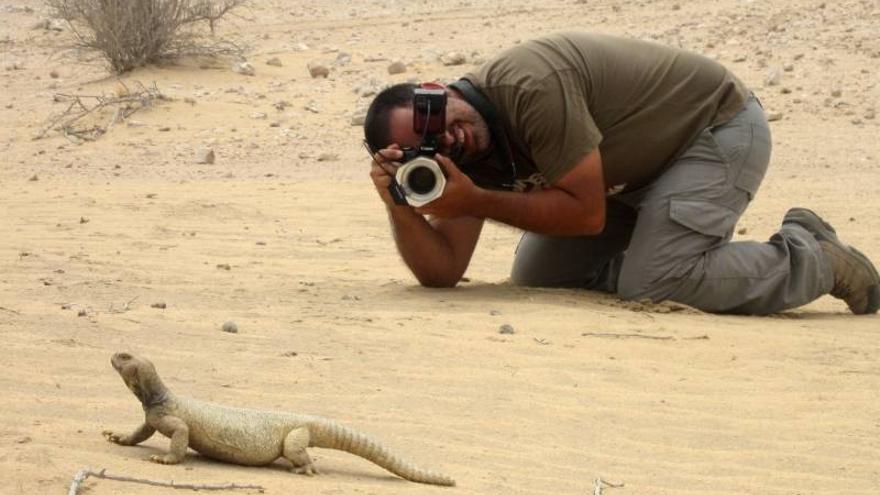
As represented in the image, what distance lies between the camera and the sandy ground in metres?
A: 4.20

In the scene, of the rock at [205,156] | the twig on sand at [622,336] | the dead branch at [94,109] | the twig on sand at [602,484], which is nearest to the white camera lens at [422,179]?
the twig on sand at [622,336]

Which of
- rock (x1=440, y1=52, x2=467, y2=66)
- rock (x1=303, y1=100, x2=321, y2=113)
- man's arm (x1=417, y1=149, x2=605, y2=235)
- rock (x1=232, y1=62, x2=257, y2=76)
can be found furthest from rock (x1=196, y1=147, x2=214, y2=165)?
man's arm (x1=417, y1=149, x2=605, y2=235)

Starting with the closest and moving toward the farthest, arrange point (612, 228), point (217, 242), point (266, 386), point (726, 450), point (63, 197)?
1. point (726, 450)
2. point (266, 386)
3. point (612, 228)
4. point (217, 242)
5. point (63, 197)

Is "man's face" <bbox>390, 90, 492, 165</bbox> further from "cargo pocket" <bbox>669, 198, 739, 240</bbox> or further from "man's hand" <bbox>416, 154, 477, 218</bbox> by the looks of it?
"cargo pocket" <bbox>669, 198, 739, 240</bbox>

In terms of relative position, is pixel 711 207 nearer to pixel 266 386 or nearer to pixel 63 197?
pixel 266 386

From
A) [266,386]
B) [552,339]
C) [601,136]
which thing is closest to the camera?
[266,386]

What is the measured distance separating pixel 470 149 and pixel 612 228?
3.45 feet

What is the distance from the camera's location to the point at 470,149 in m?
5.98

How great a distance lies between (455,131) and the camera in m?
5.89

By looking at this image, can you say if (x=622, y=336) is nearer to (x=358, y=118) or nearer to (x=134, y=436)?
(x=134, y=436)

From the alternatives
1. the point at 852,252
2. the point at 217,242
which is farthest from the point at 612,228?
the point at 217,242

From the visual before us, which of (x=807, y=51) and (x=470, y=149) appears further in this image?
(x=807, y=51)

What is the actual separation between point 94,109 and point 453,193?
7023mm

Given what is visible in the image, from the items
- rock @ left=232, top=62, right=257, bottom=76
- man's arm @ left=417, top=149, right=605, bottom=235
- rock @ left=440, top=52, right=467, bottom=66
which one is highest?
man's arm @ left=417, top=149, right=605, bottom=235
